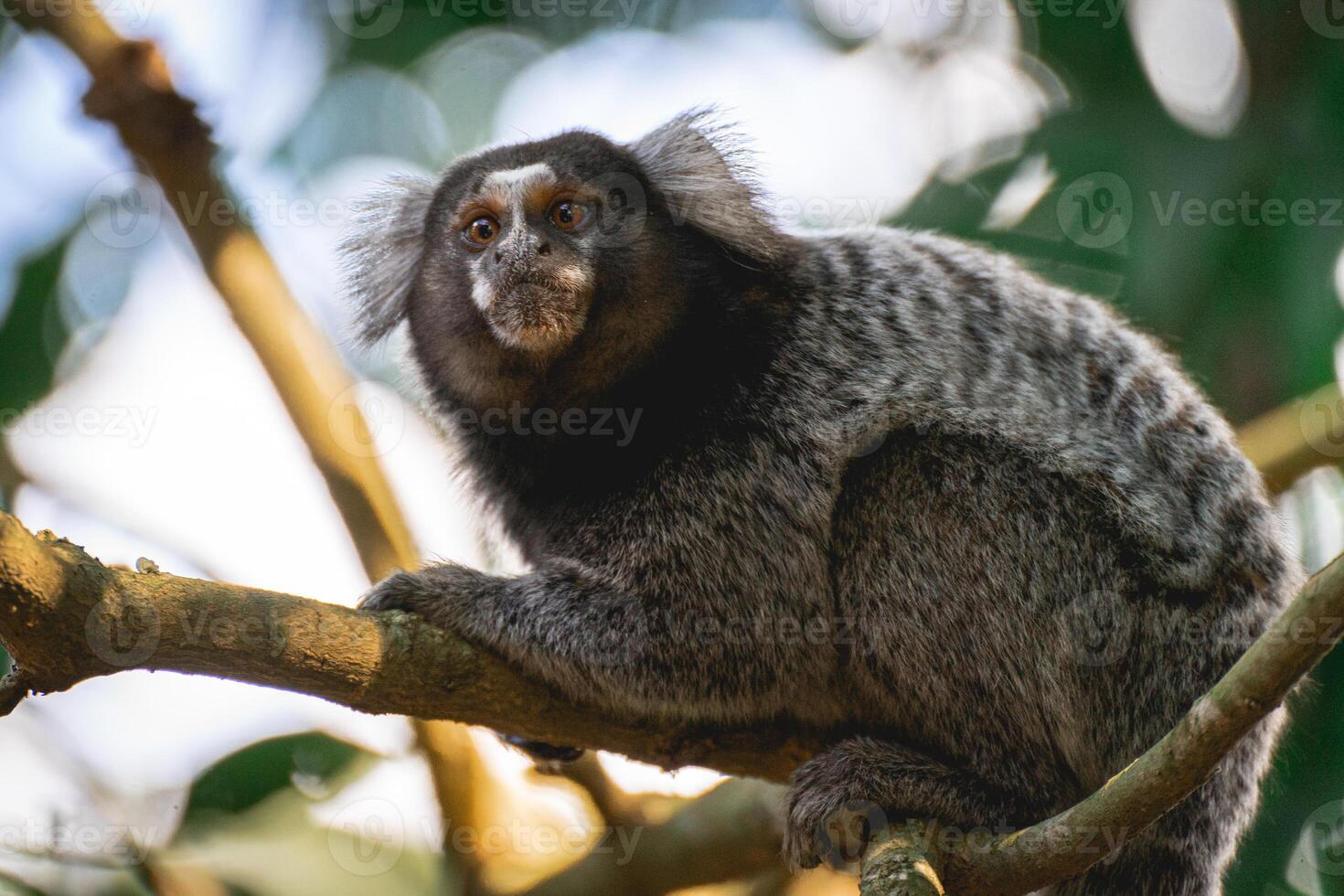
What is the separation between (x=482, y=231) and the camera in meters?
5.19

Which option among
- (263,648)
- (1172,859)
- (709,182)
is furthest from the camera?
(709,182)

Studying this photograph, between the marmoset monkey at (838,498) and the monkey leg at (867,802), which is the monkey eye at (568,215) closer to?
the marmoset monkey at (838,498)

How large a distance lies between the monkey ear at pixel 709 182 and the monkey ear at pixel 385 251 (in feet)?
3.70

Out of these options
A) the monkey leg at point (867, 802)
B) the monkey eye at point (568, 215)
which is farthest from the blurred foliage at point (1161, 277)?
the monkey eye at point (568, 215)

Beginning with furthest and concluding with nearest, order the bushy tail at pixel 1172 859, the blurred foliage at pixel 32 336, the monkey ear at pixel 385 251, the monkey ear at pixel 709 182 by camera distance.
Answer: the blurred foliage at pixel 32 336 → the monkey ear at pixel 385 251 → the monkey ear at pixel 709 182 → the bushy tail at pixel 1172 859

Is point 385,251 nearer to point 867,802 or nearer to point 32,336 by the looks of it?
point 32,336

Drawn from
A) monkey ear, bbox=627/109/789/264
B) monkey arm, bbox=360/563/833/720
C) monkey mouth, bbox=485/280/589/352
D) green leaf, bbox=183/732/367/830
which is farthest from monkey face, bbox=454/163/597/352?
green leaf, bbox=183/732/367/830

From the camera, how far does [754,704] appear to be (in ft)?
15.3

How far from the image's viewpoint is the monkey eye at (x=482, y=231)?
514cm

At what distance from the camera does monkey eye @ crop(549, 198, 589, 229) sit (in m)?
5.11

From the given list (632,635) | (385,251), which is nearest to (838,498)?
(632,635)

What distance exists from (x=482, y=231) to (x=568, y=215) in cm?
39

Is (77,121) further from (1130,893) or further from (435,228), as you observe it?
(1130,893)

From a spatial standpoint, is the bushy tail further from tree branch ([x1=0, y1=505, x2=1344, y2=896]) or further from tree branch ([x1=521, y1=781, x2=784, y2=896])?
tree branch ([x1=521, y1=781, x2=784, y2=896])
